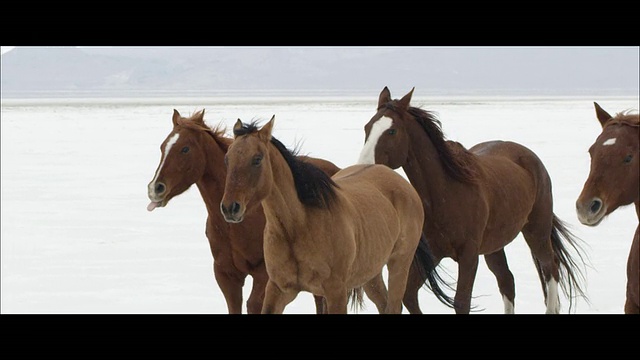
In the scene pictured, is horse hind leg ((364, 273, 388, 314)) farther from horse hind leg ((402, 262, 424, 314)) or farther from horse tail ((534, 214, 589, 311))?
horse tail ((534, 214, 589, 311))

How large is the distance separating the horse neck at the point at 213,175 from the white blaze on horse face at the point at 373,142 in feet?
2.94

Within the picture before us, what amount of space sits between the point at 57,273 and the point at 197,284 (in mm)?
1425

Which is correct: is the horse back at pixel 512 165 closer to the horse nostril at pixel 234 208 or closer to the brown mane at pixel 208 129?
the brown mane at pixel 208 129

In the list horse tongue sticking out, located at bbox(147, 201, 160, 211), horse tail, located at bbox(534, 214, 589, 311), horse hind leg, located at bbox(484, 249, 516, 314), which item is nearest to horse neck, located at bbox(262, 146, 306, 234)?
horse tongue sticking out, located at bbox(147, 201, 160, 211)

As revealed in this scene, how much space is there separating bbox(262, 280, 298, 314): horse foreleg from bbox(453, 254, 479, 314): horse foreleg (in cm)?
150

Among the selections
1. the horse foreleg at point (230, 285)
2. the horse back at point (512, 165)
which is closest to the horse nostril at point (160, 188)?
the horse foreleg at point (230, 285)

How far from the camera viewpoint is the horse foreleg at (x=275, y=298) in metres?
4.37

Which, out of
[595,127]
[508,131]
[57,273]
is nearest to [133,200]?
[57,273]

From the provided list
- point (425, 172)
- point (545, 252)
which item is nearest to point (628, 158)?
point (425, 172)

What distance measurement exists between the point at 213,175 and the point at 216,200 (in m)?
0.14

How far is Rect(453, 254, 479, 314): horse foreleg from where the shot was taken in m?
5.53

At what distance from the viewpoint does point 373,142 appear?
219 inches

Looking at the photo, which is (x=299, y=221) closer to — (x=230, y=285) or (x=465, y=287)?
(x=230, y=285)

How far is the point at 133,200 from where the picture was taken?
44.1ft
